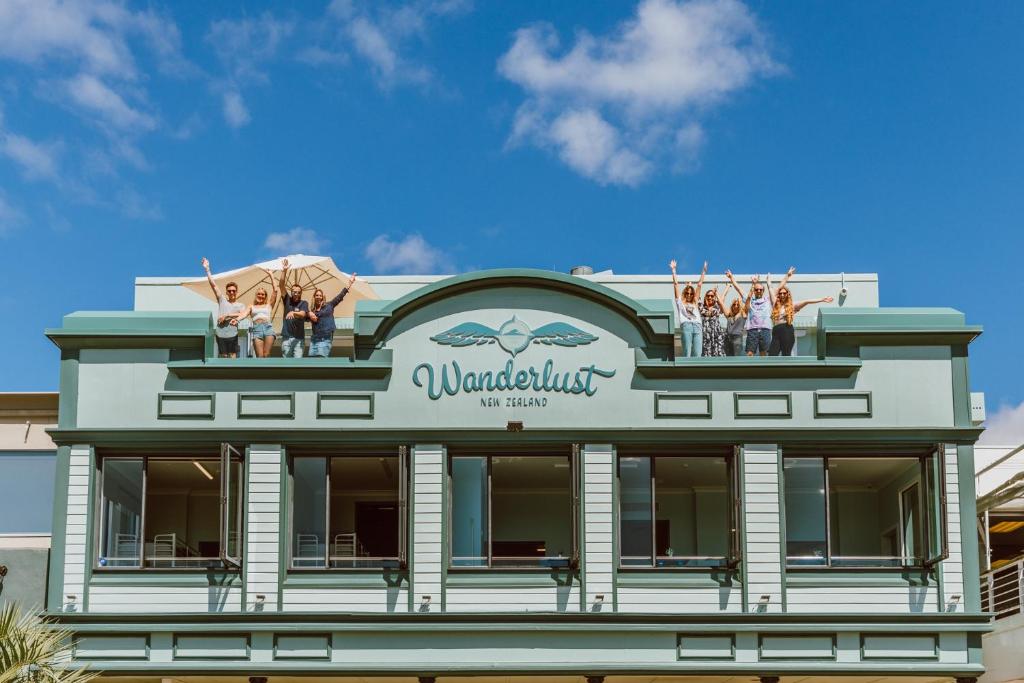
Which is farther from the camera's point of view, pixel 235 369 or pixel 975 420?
pixel 975 420

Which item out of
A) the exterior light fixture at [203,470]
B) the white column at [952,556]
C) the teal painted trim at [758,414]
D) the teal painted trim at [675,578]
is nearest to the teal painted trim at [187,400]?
the exterior light fixture at [203,470]

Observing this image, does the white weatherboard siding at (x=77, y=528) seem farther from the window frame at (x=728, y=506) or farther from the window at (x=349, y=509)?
the window frame at (x=728, y=506)

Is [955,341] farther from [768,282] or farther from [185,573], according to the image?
[185,573]

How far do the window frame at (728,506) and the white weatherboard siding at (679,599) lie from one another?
39 cm

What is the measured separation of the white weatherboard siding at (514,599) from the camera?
2597cm

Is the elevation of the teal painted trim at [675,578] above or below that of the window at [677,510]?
below

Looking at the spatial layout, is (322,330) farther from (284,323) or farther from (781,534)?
(781,534)

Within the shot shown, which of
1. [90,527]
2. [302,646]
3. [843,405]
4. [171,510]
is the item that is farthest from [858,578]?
[90,527]

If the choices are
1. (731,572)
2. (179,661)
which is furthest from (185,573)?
(731,572)

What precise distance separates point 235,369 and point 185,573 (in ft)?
12.5

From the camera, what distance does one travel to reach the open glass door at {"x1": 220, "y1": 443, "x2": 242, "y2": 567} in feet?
83.2

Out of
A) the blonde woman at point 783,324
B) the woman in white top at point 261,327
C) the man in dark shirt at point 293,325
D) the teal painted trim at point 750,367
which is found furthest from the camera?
the woman in white top at point 261,327

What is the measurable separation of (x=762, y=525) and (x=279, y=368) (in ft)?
30.6

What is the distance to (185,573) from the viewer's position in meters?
26.1
